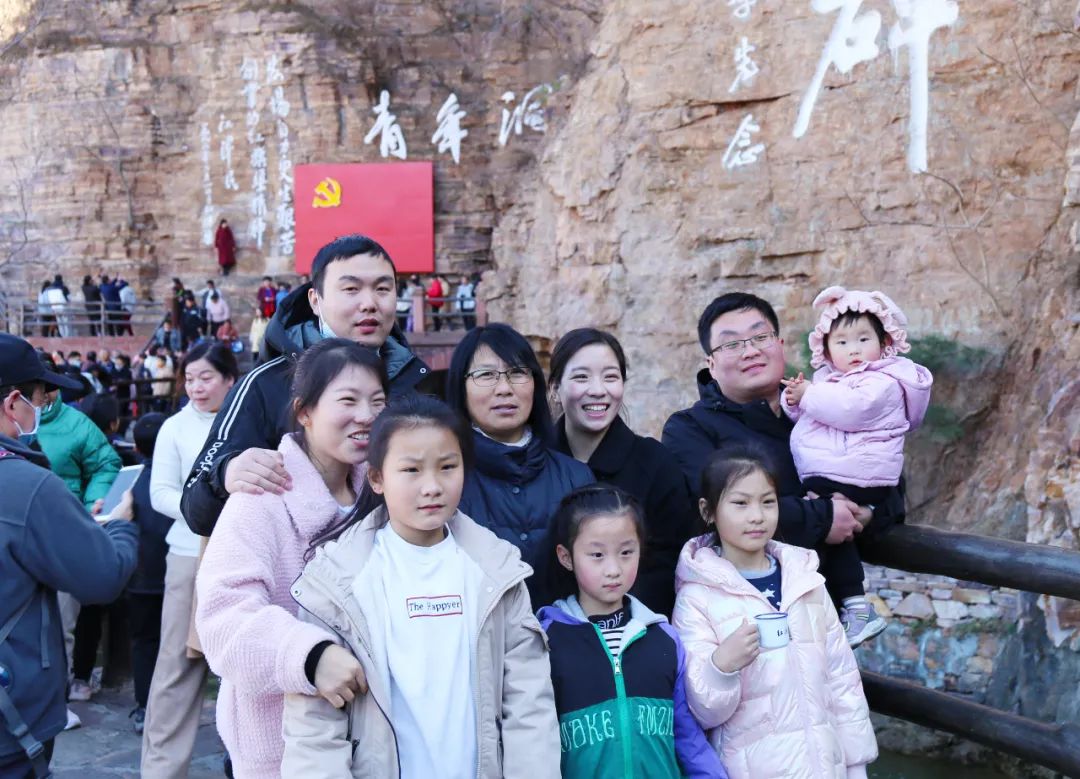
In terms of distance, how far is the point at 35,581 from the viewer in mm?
2266

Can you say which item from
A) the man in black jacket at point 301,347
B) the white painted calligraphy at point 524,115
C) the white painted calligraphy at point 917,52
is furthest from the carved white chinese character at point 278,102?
the man in black jacket at point 301,347

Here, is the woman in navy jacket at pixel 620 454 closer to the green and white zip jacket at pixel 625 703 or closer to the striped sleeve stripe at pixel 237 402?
the green and white zip jacket at pixel 625 703

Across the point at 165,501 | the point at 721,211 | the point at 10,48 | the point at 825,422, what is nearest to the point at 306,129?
the point at 10,48

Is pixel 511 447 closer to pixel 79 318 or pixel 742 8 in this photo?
pixel 742 8

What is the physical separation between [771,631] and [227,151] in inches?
755

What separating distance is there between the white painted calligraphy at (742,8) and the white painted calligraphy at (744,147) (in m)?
1.00

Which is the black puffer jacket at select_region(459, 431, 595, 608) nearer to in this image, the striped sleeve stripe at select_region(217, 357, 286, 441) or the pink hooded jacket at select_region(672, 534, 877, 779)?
the pink hooded jacket at select_region(672, 534, 877, 779)

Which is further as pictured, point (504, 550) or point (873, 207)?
point (873, 207)

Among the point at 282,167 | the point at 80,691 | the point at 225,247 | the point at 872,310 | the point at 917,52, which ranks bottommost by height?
the point at 80,691

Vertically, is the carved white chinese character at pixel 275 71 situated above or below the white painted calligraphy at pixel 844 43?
above

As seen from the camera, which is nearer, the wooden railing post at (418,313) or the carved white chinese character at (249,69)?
the wooden railing post at (418,313)

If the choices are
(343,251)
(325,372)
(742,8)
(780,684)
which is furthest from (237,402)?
(742,8)

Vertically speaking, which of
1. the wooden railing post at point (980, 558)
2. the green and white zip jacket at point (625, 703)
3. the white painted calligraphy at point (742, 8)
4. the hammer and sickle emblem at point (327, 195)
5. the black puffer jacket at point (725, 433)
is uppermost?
the white painted calligraphy at point (742, 8)

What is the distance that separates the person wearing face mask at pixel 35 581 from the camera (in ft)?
7.20
